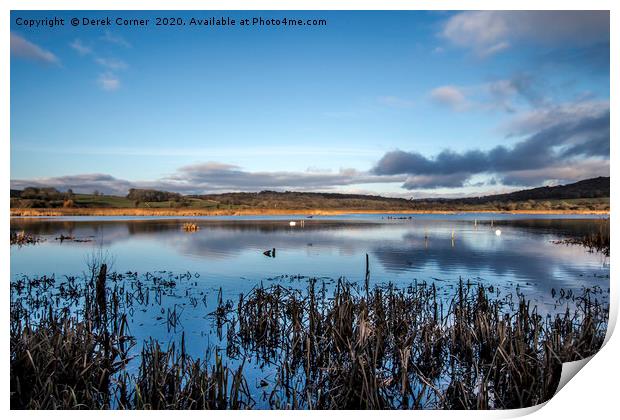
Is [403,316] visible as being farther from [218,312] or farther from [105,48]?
[105,48]

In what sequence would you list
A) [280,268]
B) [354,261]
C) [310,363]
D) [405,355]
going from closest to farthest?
[405,355], [310,363], [280,268], [354,261]

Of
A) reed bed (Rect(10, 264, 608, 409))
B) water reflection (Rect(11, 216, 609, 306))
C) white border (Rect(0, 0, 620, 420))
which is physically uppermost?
white border (Rect(0, 0, 620, 420))

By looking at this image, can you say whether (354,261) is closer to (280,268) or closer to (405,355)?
(280,268)

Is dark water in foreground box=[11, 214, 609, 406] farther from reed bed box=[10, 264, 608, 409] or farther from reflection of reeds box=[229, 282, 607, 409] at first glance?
reflection of reeds box=[229, 282, 607, 409]

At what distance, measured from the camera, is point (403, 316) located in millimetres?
6281

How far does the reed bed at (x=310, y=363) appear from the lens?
4363mm

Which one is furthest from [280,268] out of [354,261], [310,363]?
[310,363]

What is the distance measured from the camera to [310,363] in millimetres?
5457

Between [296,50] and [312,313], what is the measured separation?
4.60 m

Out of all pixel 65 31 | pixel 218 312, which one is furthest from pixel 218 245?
pixel 65 31

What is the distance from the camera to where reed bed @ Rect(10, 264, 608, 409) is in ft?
14.3

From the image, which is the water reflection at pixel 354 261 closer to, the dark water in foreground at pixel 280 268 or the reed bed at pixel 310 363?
the dark water in foreground at pixel 280 268

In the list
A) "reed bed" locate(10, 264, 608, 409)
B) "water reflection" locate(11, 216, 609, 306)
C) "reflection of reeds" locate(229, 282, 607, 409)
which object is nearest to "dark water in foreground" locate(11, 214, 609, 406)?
"water reflection" locate(11, 216, 609, 306)
